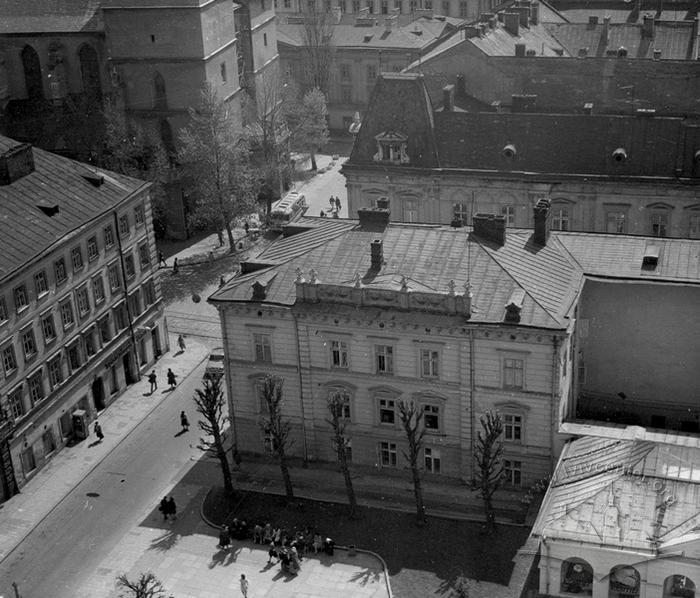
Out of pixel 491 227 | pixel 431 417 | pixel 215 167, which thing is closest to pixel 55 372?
pixel 431 417

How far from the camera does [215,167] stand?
109 metres

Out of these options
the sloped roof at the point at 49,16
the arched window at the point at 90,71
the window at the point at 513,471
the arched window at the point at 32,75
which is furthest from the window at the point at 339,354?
the arched window at the point at 32,75

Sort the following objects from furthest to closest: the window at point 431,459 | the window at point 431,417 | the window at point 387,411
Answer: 1. the window at point 431,459
2. the window at point 387,411
3. the window at point 431,417

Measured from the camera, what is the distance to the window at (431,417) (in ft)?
227

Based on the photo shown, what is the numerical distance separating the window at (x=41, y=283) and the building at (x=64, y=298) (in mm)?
67

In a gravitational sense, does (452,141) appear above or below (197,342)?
above

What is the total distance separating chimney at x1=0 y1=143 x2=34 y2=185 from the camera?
7738 cm

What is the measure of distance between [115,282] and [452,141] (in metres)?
30.4

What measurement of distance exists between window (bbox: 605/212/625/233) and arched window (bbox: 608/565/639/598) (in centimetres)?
3978

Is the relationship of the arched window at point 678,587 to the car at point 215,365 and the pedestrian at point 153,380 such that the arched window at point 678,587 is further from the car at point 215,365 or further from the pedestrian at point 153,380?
the pedestrian at point 153,380

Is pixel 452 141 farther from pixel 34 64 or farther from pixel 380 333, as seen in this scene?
pixel 34 64

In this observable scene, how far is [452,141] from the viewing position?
307 ft

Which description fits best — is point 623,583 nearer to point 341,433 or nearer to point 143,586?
point 341,433

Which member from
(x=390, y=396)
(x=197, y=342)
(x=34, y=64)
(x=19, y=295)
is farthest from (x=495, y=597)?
(x=34, y=64)
